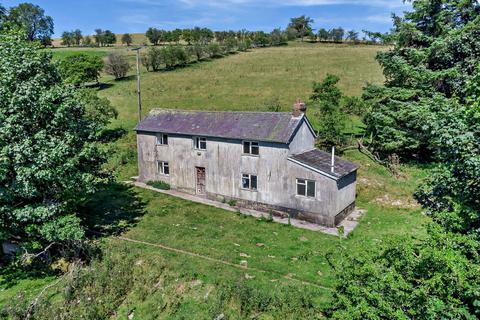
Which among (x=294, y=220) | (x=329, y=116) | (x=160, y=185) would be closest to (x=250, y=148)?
(x=294, y=220)

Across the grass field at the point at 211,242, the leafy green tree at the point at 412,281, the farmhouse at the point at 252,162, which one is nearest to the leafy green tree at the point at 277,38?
the grass field at the point at 211,242

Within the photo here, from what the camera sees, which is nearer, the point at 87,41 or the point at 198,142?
the point at 198,142

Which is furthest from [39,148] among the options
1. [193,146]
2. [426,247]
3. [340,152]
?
[340,152]

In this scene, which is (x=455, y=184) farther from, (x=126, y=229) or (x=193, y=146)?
(x=193, y=146)

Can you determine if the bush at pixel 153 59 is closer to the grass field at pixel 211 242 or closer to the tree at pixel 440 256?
the grass field at pixel 211 242

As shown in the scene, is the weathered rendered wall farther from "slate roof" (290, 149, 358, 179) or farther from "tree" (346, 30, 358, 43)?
"tree" (346, 30, 358, 43)

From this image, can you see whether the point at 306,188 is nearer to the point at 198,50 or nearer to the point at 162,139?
the point at 162,139
